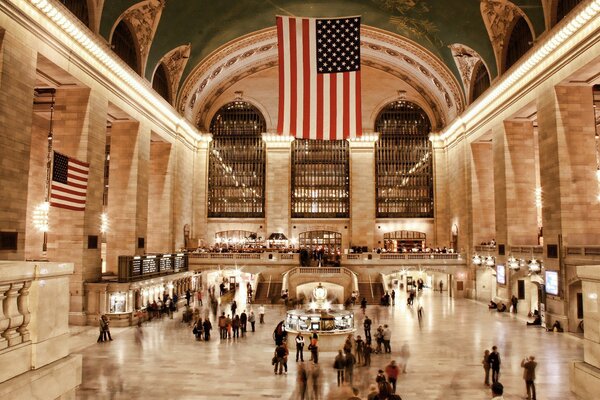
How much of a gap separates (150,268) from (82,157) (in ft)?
19.1

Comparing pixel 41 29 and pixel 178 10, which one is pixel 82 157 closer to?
pixel 41 29

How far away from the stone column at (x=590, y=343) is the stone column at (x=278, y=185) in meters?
33.4

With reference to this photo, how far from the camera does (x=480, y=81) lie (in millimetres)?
28312

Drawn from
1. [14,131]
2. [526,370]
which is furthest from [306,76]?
[526,370]

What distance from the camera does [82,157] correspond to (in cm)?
1897

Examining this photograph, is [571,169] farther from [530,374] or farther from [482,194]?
[530,374]

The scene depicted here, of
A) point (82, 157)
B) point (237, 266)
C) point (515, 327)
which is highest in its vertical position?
point (82, 157)

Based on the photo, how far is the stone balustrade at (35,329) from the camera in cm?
Result: 247

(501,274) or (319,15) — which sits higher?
(319,15)

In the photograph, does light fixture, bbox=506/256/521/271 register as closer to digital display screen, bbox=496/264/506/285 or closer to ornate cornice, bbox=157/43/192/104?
digital display screen, bbox=496/264/506/285

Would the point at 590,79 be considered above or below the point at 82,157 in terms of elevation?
above

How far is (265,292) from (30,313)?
25.2 meters

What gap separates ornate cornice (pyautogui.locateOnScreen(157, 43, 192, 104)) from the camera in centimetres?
2767

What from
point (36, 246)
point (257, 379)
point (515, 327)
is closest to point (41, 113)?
point (36, 246)
